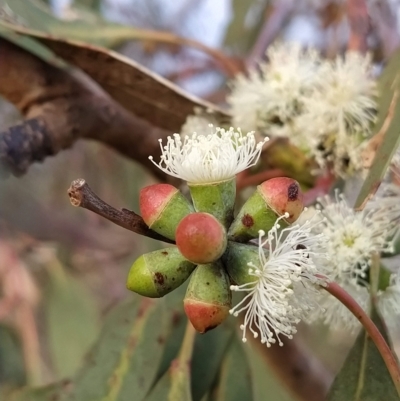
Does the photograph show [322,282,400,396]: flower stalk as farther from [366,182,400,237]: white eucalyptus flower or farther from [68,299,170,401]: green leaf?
[68,299,170,401]: green leaf

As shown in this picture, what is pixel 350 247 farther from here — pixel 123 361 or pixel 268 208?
pixel 123 361

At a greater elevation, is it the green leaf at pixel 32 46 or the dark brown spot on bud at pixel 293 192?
the green leaf at pixel 32 46

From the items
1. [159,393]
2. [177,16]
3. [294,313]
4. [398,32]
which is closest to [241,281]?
[294,313]

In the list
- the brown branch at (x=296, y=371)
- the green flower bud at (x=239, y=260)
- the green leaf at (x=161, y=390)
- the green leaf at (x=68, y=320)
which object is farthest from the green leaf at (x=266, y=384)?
the green flower bud at (x=239, y=260)

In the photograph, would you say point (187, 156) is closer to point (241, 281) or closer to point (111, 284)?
point (241, 281)

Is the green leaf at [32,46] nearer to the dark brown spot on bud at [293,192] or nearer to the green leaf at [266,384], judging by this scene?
the dark brown spot on bud at [293,192]

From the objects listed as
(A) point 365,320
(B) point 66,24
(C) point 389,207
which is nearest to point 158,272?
(A) point 365,320

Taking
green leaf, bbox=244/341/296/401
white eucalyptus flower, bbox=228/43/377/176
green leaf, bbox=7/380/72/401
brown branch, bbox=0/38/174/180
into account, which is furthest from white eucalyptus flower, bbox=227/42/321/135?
green leaf, bbox=244/341/296/401
